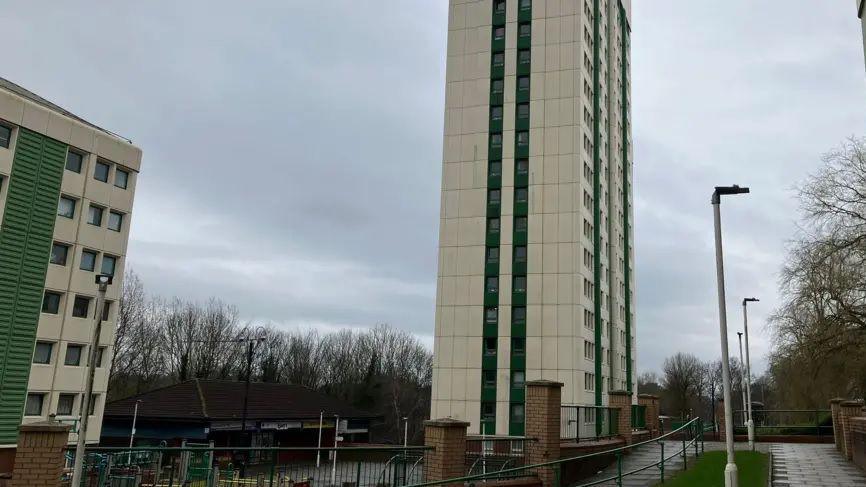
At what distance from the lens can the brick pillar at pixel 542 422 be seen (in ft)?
61.6

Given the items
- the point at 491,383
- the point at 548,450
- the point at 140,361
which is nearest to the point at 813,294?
the point at 548,450

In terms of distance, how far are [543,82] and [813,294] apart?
88.8 feet

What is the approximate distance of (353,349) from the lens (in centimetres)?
10112

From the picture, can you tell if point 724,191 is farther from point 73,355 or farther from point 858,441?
point 73,355

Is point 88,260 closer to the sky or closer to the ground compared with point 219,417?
closer to the sky

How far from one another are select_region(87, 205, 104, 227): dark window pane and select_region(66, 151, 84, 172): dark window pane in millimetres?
2455

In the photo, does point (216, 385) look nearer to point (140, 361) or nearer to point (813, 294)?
point (140, 361)

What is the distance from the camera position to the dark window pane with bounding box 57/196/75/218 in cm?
3944

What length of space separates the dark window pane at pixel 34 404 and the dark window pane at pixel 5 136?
13.6 meters

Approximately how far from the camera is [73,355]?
40.0 meters

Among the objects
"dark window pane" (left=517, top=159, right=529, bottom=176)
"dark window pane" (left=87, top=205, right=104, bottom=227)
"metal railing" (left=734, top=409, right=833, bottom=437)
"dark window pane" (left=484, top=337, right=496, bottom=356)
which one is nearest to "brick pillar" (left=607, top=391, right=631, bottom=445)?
"metal railing" (left=734, top=409, right=833, bottom=437)

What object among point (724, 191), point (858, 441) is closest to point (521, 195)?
point (858, 441)

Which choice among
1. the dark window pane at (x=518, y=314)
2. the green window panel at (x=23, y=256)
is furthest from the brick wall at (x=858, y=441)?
the green window panel at (x=23, y=256)

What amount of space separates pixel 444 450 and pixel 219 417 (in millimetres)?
36398
